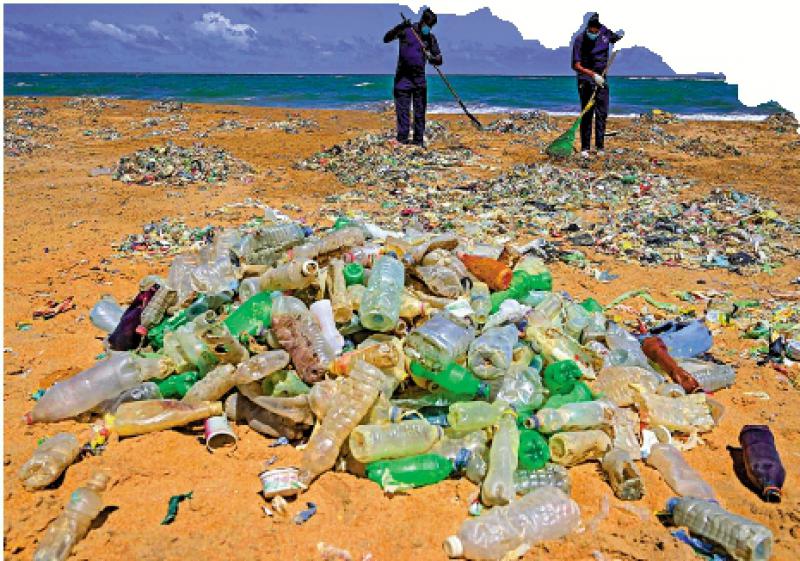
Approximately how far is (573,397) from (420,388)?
2.78 feet

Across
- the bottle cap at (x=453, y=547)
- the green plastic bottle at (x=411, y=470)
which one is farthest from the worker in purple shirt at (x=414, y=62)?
the bottle cap at (x=453, y=547)

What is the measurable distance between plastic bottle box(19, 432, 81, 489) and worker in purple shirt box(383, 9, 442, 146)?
9066mm

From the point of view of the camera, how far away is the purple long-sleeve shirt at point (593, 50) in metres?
9.76

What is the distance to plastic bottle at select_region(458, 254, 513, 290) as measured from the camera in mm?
4101

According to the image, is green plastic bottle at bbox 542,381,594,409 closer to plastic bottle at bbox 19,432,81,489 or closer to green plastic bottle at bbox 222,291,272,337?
green plastic bottle at bbox 222,291,272,337

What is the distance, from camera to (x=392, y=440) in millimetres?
Result: 2807

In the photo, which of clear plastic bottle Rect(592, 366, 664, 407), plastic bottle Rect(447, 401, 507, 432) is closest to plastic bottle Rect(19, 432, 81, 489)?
plastic bottle Rect(447, 401, 507, 432)

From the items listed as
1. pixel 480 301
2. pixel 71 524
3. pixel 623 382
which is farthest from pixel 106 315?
pixel 623 382

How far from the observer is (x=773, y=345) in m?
4.07

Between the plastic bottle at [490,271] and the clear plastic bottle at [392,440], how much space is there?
1490 mm

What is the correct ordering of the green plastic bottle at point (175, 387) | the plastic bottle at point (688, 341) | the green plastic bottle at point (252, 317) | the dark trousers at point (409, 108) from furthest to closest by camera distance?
the dark trousers at point (409, 108), the plastic bottle at point (688, 341), the green plastic bottle at point (252, 317), the green plastic bottle at point (175, 387)

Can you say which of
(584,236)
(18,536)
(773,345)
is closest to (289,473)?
(18,536)

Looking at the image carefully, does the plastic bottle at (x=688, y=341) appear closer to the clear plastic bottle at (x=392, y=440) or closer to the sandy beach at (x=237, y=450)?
the sandy beach at (x=237, y=450)

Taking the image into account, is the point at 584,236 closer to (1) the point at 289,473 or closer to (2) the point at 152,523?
(1) the point at 289,473
